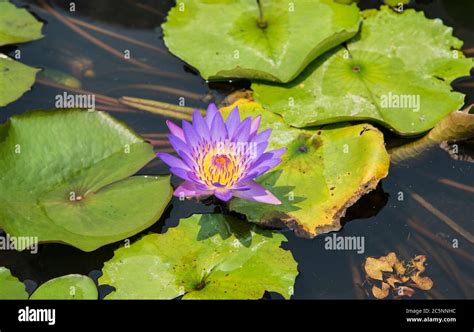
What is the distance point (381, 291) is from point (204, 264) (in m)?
0.95

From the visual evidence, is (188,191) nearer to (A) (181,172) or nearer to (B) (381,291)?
(A) (181,172)

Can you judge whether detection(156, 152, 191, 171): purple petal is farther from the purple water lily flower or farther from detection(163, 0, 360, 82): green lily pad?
detection(163, 0, 360, 82): green lily pad

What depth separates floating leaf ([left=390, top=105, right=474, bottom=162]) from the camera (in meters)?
3.94

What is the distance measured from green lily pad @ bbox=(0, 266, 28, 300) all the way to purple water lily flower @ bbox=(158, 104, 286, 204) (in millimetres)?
927

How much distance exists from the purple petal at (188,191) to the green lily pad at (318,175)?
28cm

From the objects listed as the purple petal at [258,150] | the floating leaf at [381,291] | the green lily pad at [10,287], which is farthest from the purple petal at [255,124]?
the green lily pad at [10,287]

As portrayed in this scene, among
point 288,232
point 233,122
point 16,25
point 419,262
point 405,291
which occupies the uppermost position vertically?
point 16,25

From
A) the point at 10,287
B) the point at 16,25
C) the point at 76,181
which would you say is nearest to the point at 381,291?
the point at 76,181

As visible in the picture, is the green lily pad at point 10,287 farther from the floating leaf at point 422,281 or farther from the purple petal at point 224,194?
the floating leaf at point 422,281

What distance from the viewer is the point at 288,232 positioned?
3670mm

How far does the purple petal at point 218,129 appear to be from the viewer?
11.6 feet

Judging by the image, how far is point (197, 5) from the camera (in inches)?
187
